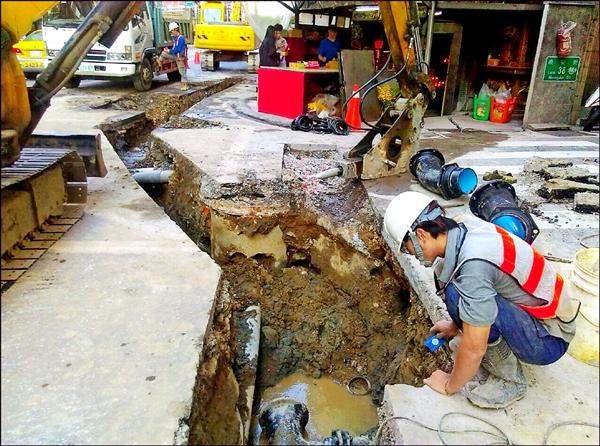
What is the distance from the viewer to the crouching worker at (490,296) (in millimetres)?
2133

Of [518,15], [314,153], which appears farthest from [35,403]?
[518,15]

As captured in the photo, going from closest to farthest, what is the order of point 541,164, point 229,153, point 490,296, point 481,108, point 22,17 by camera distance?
1. point 490,296
2. point 22,17
3. point 541,164
4. point 229,153
5. point 481,108

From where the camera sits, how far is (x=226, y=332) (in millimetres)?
3279

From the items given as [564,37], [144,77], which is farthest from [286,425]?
[144,77]

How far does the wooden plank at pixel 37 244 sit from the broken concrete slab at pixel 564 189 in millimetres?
4721

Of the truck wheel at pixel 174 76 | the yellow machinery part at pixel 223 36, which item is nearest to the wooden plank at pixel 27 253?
the truck wheel at pixel 174 76

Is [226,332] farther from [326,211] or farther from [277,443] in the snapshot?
[326,211]

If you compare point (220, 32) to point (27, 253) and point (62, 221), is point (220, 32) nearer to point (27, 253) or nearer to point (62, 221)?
point (62, 221)

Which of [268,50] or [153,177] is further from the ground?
[268,50]

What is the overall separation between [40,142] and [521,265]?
14.4 feet

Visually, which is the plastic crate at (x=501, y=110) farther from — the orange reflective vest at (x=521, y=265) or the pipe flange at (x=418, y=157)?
the orange reflective vest at (x=521, y=265)

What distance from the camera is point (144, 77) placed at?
1167 cm

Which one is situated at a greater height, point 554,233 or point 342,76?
point 342,76

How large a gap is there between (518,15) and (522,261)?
7.91 m
